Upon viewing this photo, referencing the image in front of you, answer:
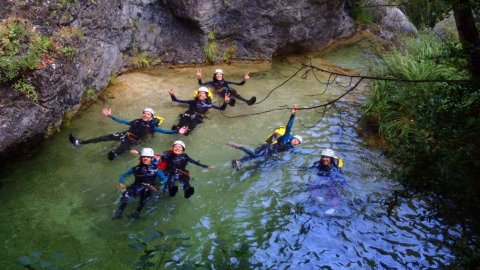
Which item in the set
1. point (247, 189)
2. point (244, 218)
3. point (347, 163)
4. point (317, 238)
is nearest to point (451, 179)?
point (317, 238)

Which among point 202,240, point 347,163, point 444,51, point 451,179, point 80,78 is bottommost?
point 202,240

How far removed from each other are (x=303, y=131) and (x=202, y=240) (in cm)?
429

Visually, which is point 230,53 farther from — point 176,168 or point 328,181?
point 328,181

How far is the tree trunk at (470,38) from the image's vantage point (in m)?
3.20

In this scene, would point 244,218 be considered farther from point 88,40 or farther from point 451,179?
point 88,40

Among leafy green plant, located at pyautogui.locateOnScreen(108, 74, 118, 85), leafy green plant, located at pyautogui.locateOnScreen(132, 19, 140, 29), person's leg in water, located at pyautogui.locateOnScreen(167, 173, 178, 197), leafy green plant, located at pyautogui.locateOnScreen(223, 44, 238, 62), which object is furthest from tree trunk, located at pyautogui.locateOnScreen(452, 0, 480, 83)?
leafy green plant, located at pyautogui.locateOnScreen(223, 44, 238, 62)

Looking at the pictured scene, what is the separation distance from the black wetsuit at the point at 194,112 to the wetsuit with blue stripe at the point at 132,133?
776 millimetres

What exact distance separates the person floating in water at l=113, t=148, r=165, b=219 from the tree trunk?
4.73m

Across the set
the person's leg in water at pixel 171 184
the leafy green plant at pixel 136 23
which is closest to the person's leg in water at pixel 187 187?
the person's leg in water at pixel 171 184

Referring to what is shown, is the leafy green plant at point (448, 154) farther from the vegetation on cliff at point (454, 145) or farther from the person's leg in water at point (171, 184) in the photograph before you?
the person's leg in water at point (171, 184)

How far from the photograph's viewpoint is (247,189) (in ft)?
23.0

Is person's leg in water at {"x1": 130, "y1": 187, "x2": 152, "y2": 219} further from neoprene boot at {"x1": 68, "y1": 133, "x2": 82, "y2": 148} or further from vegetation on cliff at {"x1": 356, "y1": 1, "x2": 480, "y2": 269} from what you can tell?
vegetation on cliff at {"x1": 356, "y1": 1, "x2": 480, "y2": 269}

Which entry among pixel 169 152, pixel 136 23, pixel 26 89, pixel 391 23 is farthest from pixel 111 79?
pixel 391 23

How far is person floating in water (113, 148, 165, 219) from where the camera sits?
242 inches
